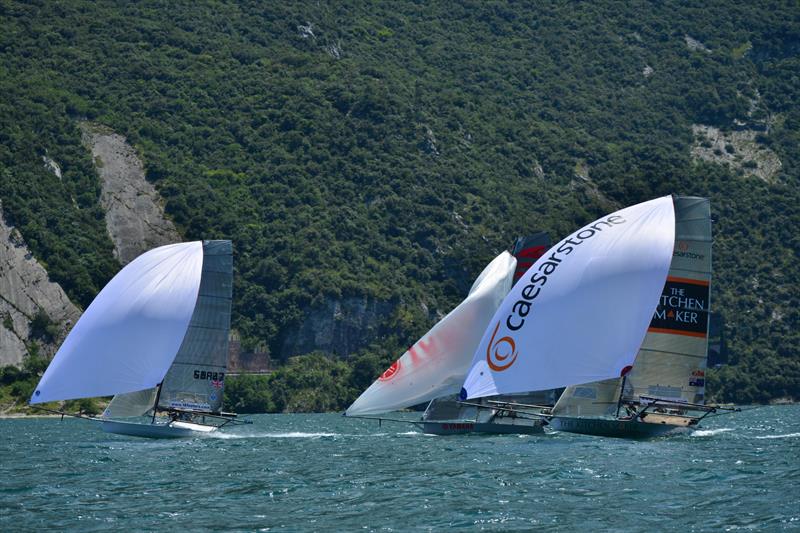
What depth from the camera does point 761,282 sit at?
417 feet

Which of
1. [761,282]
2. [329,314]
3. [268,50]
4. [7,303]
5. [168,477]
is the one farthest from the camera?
[268,50]

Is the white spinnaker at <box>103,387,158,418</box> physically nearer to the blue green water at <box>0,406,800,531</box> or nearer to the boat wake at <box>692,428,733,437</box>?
the blue green water at <box>0,406,800,531</box>

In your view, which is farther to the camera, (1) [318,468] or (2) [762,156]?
(2) [762,156]

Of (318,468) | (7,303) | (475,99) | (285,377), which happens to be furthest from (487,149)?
(318,468)

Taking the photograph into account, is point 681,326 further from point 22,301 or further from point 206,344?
point 22,301

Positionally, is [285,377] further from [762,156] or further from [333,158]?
[762,156]

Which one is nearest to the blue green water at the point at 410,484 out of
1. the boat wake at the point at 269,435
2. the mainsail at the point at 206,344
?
the mainsail at the point at 206,344

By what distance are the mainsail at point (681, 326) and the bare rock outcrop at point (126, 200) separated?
69.7 m

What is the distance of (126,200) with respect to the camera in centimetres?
11500

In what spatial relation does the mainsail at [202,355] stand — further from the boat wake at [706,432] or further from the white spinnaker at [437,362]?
the boat wake at [706,432]

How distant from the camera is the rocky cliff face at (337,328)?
106250mm

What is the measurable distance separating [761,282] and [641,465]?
309 ft

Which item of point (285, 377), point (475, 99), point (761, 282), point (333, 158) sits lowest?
point (285, 377)

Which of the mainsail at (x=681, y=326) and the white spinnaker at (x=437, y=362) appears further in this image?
the white spinnaker at (x=437, y=362)
